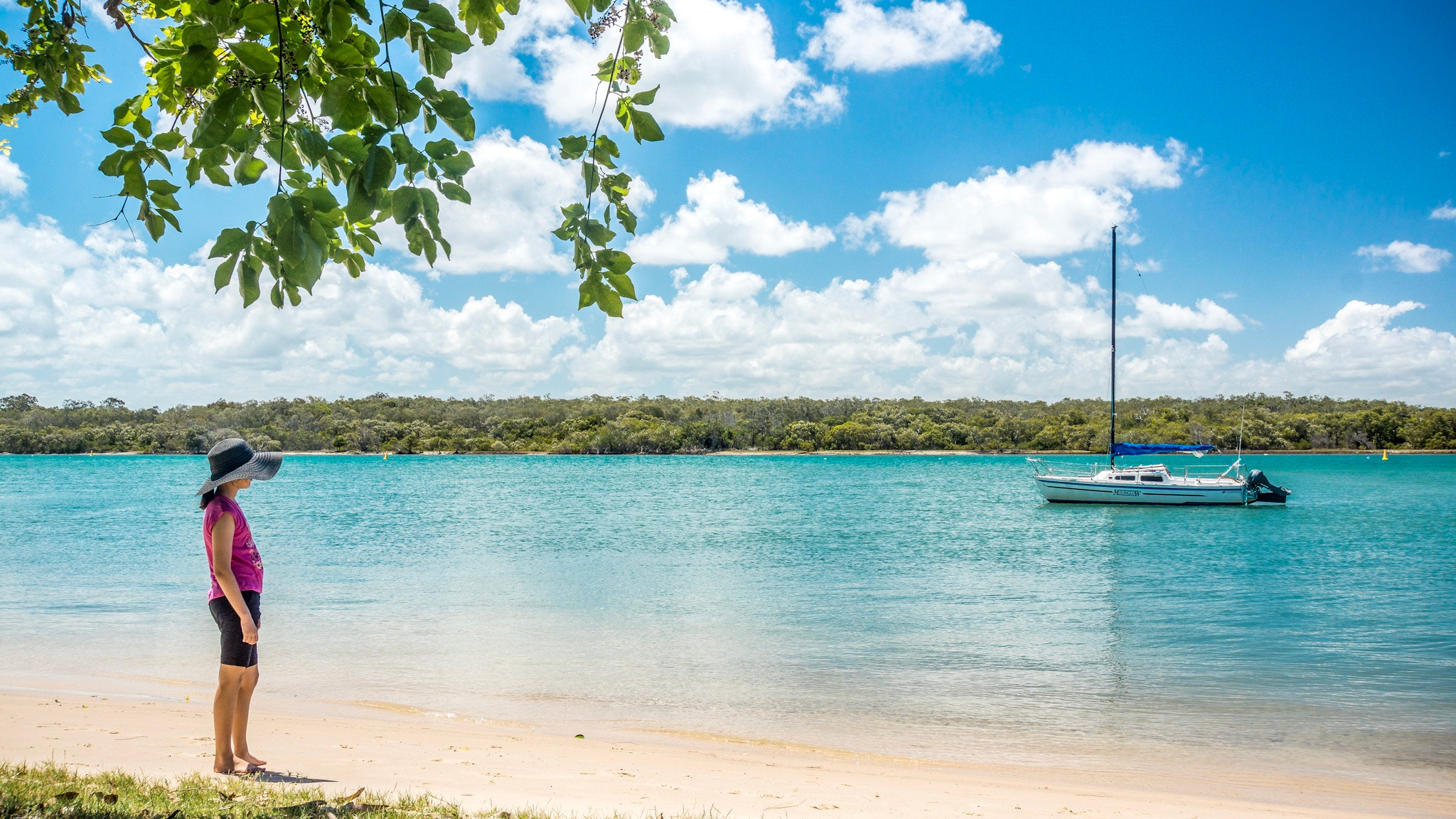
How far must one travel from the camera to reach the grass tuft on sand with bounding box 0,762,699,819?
4367mm

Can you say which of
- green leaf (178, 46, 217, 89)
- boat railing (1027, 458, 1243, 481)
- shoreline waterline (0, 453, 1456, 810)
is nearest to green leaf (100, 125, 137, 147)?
green leaf (178, 46, 217, 89)

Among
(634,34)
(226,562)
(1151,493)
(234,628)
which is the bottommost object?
(1151,493)

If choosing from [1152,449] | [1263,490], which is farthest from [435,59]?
[1263,490]

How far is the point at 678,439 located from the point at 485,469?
4962 centimetres

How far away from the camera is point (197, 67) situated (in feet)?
6.41

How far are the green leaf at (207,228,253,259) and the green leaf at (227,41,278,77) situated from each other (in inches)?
16.2

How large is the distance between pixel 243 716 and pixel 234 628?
2.77 feet

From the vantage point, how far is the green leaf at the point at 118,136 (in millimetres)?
2262

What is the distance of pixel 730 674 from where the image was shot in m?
11.8

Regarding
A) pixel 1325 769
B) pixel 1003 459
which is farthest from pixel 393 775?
pixel 1003 459

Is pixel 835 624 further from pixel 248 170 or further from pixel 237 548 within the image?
pixel 248 170

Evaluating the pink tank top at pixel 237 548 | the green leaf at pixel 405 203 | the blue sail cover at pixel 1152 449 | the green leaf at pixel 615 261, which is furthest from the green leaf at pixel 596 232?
the blue sail cover at pixel 1152 449

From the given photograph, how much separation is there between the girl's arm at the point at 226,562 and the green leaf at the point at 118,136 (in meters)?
3.64

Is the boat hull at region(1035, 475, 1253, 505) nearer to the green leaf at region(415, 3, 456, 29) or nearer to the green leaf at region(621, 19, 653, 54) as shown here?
the green leaf at region(621, 19, 653, 54)
